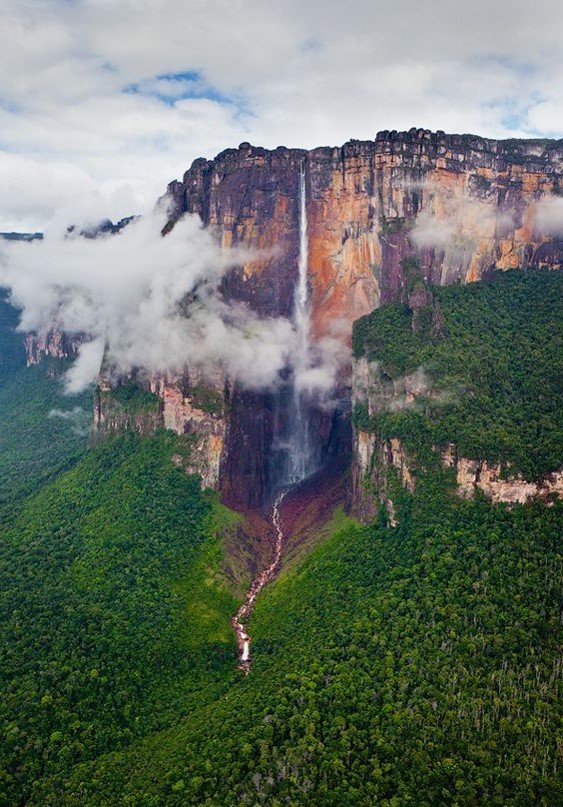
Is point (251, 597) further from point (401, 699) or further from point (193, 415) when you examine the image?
point (401, 699)

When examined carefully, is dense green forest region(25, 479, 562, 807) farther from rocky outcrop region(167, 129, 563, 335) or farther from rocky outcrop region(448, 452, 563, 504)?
rocky outcrop region(167, 129, 563, 335)

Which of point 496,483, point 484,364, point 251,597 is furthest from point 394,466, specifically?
point 251,597

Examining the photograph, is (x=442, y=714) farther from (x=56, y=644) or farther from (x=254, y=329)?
(x=254, y=329)

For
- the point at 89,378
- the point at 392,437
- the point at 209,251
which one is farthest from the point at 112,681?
the point at 89,378

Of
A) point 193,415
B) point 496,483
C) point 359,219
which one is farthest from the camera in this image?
point 359,219

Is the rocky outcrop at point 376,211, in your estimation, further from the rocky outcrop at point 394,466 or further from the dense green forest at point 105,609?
the dense green forest at point 105,609

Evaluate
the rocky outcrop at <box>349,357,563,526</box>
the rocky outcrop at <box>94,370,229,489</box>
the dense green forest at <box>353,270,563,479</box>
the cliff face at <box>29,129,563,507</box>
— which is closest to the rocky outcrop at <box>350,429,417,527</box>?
the rocky outcrop at <box>349,357,563,526</box>

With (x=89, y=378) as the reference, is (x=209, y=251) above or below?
above
